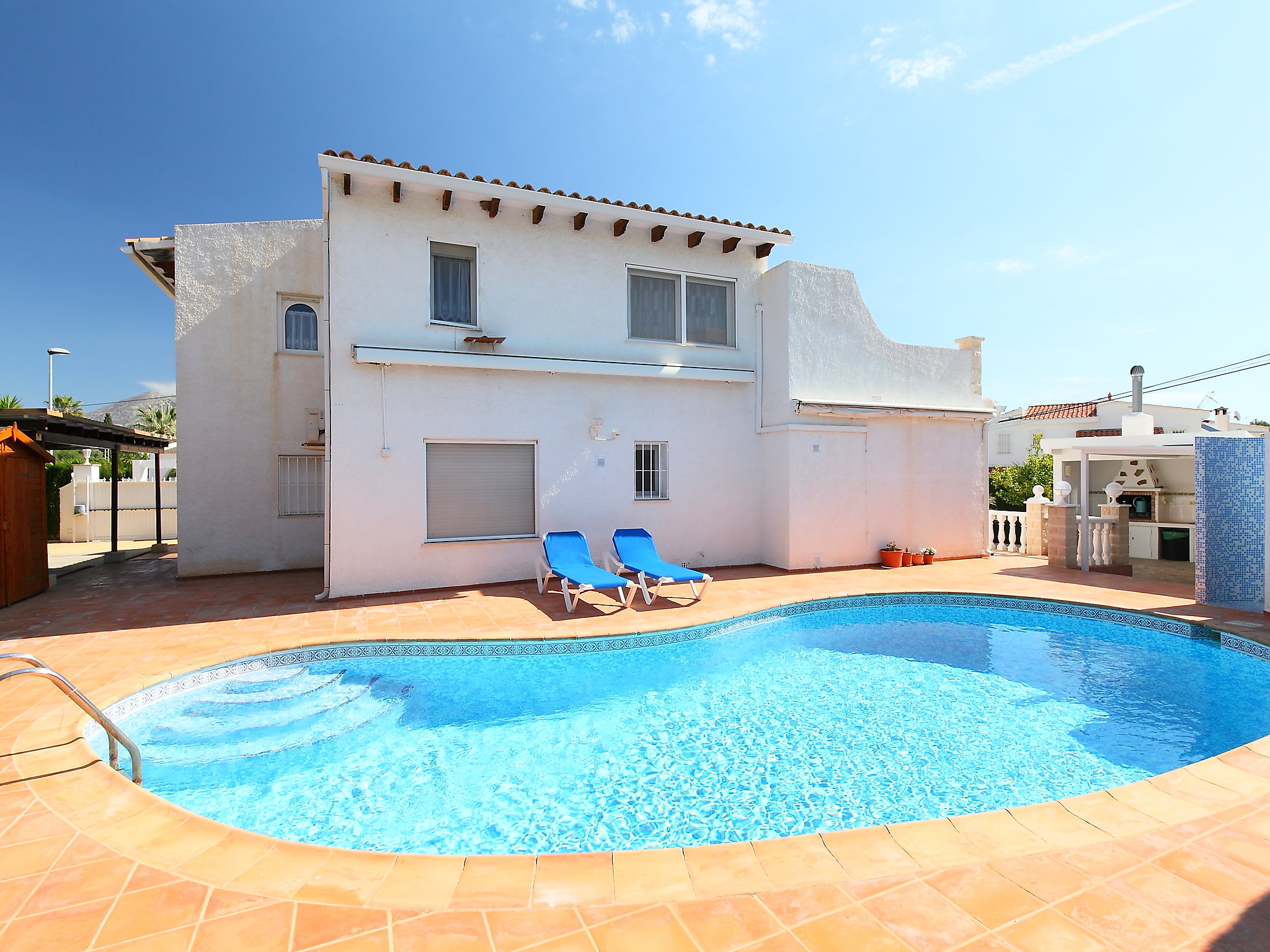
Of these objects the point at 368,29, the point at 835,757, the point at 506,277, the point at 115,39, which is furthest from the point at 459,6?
the point at 835,757

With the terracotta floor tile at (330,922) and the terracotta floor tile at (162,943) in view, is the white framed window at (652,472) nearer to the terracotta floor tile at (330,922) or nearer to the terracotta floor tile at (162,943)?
the terracotta floor tile at (330,922)

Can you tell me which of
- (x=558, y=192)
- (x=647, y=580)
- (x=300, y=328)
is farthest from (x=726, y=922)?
(x=300, y=328)

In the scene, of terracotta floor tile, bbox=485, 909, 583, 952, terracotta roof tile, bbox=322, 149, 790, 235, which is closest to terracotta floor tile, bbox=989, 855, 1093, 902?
terracotta floor tile, bbox=485, 909, 583, 952

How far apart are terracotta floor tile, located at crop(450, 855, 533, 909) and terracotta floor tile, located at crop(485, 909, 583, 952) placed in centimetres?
6

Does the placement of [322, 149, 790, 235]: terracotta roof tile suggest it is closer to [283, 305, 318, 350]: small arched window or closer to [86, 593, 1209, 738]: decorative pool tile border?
[283, 305, 318, 350]: small arched window

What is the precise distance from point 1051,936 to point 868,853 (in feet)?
2.72

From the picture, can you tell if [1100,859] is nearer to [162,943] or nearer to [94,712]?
[162,943]

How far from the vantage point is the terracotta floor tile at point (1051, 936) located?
93.7 inches

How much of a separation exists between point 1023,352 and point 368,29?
3445 cm

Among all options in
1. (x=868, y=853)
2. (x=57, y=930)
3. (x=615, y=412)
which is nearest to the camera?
(x=57, y=930)

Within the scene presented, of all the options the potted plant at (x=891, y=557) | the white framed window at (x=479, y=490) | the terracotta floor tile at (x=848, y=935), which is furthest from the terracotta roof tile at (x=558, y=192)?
the terracotta floor tile at (x=848, y=935)

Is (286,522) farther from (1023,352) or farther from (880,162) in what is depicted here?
(1023,352)

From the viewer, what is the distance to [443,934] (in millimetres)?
2506

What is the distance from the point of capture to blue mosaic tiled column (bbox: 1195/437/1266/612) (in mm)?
8969
